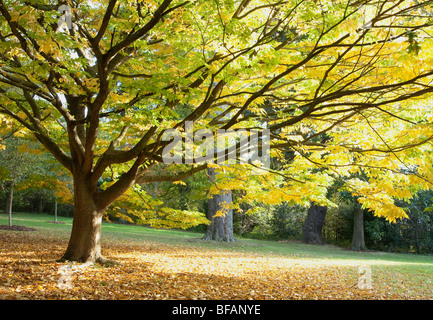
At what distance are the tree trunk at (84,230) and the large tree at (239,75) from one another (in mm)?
22

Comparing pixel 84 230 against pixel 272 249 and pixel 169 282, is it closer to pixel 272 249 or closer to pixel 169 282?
pixel 169 282

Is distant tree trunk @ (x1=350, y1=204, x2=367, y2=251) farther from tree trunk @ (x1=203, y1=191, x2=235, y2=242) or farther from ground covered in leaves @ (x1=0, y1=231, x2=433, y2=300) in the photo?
ground covered in leaves @ (x1=0, y1=231, x2=433, y2=300)

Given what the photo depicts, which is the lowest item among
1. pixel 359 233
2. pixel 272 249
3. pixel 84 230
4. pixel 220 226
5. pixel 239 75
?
pixel 272 249

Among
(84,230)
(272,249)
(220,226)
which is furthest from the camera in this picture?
(220,226)

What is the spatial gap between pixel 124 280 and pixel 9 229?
11.0 metres

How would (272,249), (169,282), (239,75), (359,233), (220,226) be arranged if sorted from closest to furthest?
(239,75) → (169,282) → (272,249) → (220,226) → (359,233)

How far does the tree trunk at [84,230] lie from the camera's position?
267 inches

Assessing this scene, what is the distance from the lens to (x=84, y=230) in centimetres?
684

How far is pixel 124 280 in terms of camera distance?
18.9 ft

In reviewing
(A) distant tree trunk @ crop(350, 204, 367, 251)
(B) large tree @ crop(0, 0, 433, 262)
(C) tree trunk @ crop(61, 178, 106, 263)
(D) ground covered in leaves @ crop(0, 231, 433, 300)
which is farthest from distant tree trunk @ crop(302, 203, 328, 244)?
(C) tree trunk @ crop(61, 178, 106, 263)

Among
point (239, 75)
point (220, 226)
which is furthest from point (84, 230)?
point (220, 226)

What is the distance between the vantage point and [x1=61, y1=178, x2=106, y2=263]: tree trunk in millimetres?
6793

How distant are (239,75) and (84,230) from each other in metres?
4.44

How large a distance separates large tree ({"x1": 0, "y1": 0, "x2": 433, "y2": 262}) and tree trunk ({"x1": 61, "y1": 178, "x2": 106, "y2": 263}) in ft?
0.07
